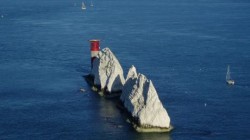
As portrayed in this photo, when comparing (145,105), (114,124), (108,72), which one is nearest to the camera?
(145,105)

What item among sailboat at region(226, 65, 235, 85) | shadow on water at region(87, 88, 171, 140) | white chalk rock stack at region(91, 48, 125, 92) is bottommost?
shadow on water at region(87, 88, 171, 140)

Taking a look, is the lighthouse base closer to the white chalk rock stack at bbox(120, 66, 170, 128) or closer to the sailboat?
the white chalk rock stack at bbox(120, 66, 170, 128)

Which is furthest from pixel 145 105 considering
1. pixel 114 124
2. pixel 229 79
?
pixel 229 79

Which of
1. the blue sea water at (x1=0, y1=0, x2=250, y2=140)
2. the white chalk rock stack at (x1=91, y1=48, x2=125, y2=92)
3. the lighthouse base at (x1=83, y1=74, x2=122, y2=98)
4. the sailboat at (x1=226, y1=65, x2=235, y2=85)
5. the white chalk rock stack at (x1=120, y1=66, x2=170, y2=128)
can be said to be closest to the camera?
the white chalk rock stack at (x1=120, y1=66, x2=170, y2=128)

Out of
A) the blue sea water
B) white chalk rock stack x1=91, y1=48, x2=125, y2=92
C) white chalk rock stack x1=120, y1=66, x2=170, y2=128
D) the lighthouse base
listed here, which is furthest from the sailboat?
white chalk rock stack x1=120, y1=66, x2=170, y2=128

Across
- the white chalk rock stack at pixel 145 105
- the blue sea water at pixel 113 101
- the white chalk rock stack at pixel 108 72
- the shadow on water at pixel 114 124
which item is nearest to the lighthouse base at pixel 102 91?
the white chalk rock stack at pixel 108 72

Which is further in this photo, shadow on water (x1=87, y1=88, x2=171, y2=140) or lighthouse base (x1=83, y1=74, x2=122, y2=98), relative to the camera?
lighthouse base (x1=83, y1=74, x2=122, y2=98)

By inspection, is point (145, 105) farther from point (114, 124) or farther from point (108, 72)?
point (108, 72)

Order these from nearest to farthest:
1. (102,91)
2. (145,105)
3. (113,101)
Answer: (145,105)
(113,101)
(102,91)
